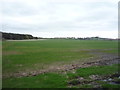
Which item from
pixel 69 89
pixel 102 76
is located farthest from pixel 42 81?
pixel 102 76

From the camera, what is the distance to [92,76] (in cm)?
2288

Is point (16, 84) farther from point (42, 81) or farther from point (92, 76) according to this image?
point (92, 76)

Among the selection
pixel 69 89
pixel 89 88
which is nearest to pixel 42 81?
pixel 69 89

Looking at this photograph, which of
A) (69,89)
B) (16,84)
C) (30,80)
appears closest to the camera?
(69,89)

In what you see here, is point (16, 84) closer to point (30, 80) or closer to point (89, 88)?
point (30, 80)

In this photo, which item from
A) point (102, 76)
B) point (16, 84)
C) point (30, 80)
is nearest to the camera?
point (16, 84)

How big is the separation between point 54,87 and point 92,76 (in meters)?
6.82

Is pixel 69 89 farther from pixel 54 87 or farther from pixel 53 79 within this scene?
pixel 53 79

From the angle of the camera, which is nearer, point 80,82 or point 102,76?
point 80,82

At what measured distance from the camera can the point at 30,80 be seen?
21.0 meters

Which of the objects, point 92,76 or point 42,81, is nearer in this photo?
point 42,81

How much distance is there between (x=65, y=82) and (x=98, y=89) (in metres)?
3.95

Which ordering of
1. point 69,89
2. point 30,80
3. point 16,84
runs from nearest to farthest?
1. point 69,89
2. point 16,84
3. point 30,80

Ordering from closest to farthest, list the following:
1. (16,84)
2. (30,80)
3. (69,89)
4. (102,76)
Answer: (69,89), (16,84), (30,80), (102,76)
